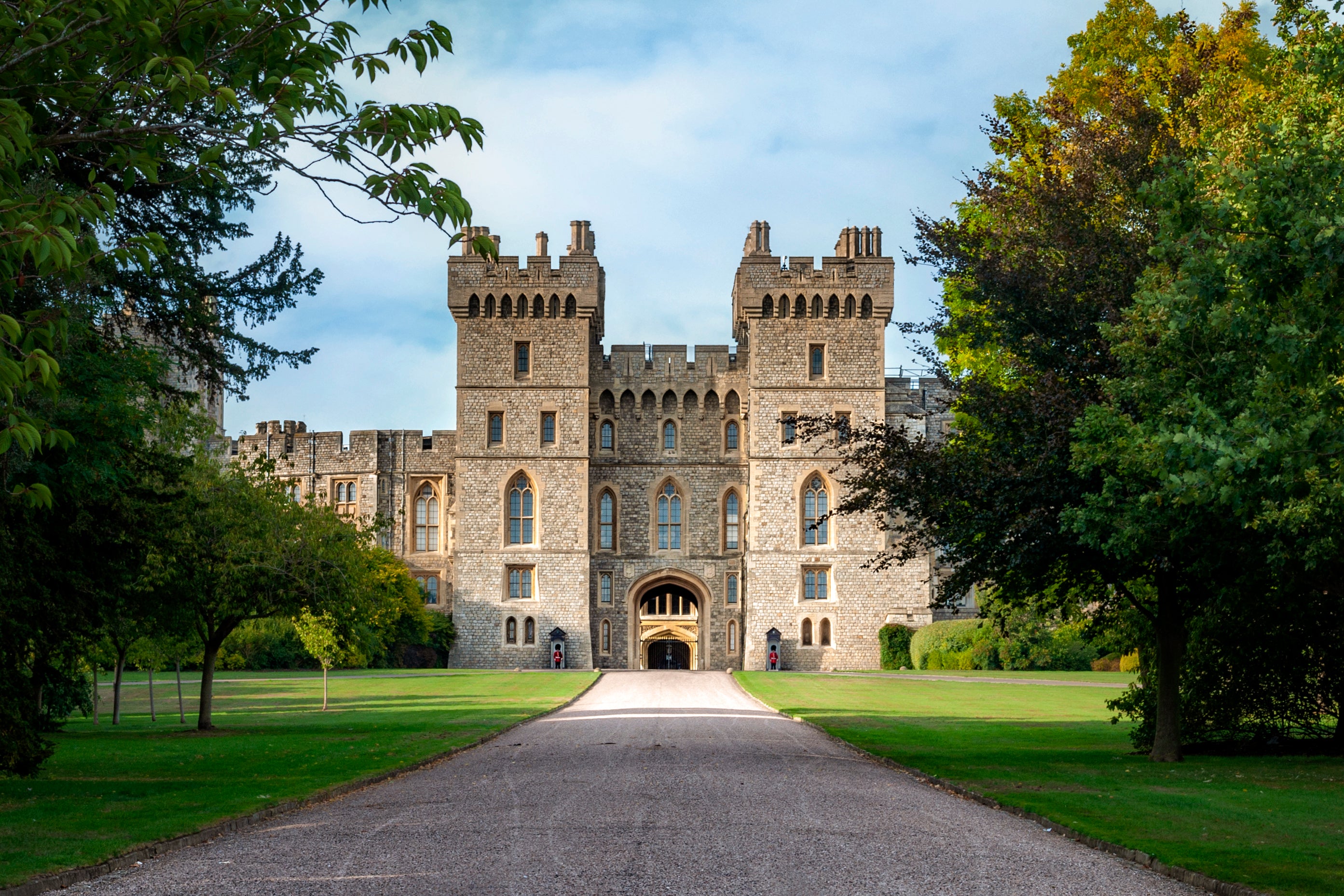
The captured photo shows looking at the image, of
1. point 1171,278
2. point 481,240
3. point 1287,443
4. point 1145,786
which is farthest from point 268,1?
point 1145,786

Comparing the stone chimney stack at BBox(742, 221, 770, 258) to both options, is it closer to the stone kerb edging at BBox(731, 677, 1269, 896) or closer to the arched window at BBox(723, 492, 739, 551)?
the arched window at BBox(723, 492, 739, 551)

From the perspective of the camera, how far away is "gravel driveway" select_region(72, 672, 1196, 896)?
8617 mm

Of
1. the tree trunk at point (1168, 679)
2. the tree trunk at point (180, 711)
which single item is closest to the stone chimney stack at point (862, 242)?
the tree trunk at point (180, 711)

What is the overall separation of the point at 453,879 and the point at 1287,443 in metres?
6.19

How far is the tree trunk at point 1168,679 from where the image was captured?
17.6 meters

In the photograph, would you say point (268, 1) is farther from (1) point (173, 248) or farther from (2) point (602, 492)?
(2) point (602, 492)

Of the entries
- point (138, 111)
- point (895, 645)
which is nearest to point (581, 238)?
point (895, 645)

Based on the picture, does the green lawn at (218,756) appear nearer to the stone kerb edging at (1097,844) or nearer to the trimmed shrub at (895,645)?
the stone kerb edging at (1097,844)

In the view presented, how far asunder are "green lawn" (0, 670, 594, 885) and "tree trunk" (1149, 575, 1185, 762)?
32.5 feet

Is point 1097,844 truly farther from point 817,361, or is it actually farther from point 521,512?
point 521,512

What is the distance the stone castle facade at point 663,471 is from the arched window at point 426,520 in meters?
5.19

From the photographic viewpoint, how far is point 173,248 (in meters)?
14.0

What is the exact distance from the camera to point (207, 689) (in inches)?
967

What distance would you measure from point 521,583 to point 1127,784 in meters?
40.2
